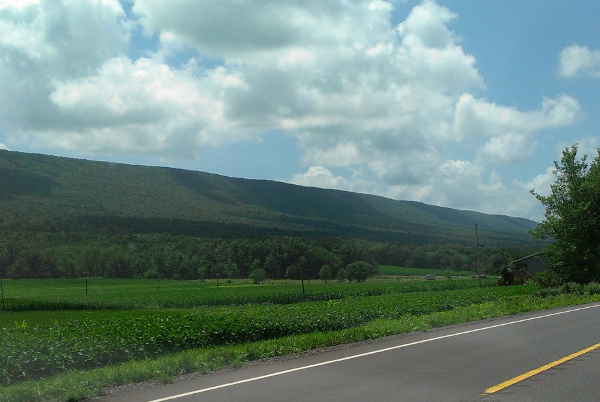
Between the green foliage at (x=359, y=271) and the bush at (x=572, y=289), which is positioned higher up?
the bush at (x=572, y=289)

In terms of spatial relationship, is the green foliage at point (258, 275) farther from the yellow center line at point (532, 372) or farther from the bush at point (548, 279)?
the yellow center line at point (532, 372)

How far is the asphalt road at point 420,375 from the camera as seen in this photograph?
7852 millimetres

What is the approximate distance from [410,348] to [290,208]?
162 meters

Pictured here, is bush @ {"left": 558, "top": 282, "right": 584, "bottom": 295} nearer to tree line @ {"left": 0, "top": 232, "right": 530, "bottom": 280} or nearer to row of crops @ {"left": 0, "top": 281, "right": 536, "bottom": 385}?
row of crops @ {"left": 0, "top": 281, "right": 536, "bottom": 385}

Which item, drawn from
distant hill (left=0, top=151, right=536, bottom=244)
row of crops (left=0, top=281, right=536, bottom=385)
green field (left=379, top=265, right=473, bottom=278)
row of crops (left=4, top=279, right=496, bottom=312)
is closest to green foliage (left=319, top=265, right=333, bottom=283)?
green field (left=379, top=265, right=473, bottom=278)

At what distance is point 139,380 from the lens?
978 cm

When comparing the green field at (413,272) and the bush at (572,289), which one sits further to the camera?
the green field at (413,272)

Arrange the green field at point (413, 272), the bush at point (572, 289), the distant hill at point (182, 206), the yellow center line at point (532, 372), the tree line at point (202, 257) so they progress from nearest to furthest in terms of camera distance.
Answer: the yellow center line at point (532, 372) → the bush at point (572, 289) → the tree line at point (202, 257) → the distant hill at point (182, 206) → the green field at point (413, 272)

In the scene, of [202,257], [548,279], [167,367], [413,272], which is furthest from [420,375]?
[413,272]

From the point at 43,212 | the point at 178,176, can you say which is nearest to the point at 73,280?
the point at 43,212

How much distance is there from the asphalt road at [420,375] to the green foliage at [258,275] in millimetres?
63568

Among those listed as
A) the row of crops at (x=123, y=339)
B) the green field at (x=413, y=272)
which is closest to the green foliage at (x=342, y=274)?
the green field at (x=413, y=272)

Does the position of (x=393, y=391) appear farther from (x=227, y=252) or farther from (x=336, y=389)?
(x=227, y=252)

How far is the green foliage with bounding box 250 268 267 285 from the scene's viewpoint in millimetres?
76562
